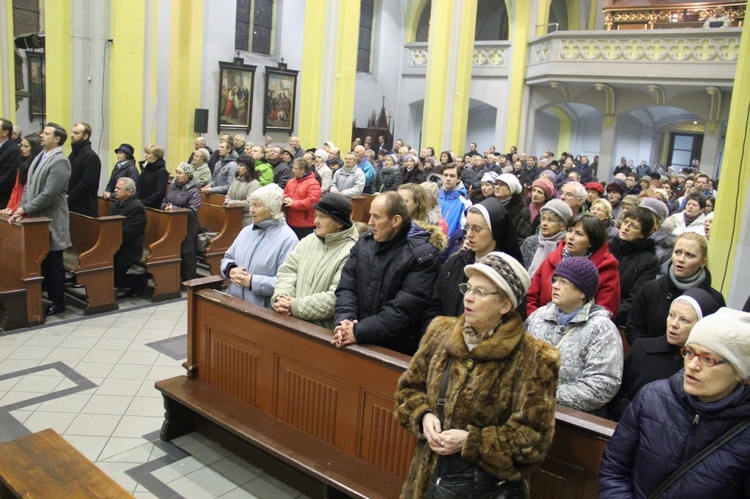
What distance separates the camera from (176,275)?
7734mm

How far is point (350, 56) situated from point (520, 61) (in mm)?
7728

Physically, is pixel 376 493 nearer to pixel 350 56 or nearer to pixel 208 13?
pixel 350 56

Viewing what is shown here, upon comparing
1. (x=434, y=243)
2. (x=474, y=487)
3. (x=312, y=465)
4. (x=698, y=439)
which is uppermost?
(x=434, y=243)

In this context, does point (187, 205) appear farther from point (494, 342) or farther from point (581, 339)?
point (494, 342)

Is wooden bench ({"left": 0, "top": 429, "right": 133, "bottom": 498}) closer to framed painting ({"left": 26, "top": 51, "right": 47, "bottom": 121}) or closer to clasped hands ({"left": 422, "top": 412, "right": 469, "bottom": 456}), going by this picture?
clasped hands ({"left": 422, "top": 412, "right": 469, "bottom": 456})

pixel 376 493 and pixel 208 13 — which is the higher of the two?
pixel 208 13

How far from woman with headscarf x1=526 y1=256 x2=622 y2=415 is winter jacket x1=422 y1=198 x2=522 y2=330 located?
1.66 feet

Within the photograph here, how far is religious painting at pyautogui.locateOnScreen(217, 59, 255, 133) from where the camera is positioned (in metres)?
16.8

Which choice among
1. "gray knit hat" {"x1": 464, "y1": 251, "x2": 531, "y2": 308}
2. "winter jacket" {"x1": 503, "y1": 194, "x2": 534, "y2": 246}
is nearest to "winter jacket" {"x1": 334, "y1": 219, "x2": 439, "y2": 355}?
"gray knit hat" {"x1": 464, "y1": 251, "x2": 531, "y2": 308}

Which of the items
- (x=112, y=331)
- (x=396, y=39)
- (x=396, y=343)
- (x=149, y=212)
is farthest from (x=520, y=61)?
(x=396, y=343)

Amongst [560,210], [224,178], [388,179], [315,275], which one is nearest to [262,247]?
[315,275]

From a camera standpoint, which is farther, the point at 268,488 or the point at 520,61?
the point at 520,61

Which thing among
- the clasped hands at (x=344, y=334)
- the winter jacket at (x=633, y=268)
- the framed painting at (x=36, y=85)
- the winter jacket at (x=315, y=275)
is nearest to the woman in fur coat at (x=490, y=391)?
the clasped hands at (x=344, y=334)

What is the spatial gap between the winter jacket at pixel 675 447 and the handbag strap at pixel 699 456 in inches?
0.4
